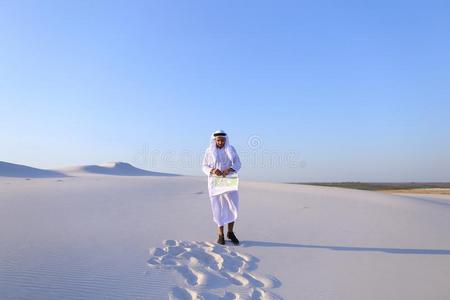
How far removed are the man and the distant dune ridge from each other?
2131 centimetres

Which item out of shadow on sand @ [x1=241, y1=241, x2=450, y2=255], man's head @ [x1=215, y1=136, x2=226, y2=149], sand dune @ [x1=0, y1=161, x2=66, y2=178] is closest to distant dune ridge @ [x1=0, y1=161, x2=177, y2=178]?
sand dune @ [x1=0, y1=161, x2=66, y2=178]

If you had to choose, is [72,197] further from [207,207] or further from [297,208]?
[297,208]

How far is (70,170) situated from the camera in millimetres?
31672

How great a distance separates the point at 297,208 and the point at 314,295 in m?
5.38

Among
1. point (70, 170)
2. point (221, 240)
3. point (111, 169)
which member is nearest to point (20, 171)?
point (70, 170)

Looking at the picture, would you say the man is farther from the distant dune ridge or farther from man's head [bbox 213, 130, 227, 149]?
the distant dune ridge

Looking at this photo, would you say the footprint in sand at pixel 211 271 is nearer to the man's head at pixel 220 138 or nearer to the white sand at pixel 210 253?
the white sand at pixel 210 253

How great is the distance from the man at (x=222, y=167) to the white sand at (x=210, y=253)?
1.46 ft

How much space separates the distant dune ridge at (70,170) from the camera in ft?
81.8

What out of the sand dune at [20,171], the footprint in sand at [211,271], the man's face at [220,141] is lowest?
the footprint in sand at [211,271]

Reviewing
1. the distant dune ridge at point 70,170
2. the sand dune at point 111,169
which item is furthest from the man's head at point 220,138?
the sand dune at point 111,169

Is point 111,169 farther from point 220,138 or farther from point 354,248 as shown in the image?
point 354,248

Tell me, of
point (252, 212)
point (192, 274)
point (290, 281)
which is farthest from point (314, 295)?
point (252, 212)

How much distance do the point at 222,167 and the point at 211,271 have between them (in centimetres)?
220
